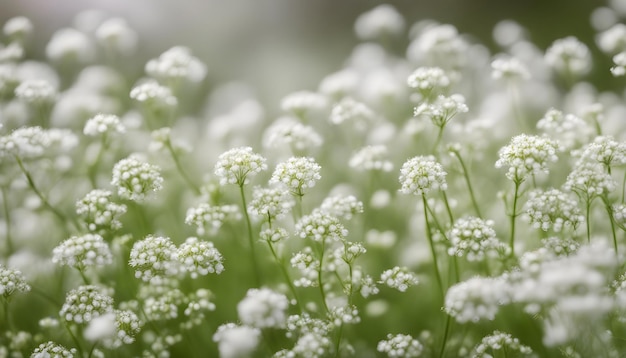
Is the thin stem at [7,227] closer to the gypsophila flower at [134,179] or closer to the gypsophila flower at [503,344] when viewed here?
the gypsophila flower at [134,179]

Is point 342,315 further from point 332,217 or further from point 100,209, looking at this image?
point 100,209

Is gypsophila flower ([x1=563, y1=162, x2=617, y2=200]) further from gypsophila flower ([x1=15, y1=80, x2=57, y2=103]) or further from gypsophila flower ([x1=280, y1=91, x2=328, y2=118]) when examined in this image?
gypsophila flower ([x1=15, y1=80, x2=57, y2=103])

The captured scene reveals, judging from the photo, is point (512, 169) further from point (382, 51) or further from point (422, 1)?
point (422, 1)

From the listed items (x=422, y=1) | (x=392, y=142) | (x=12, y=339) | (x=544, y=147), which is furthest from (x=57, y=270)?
(x=422, y=1)

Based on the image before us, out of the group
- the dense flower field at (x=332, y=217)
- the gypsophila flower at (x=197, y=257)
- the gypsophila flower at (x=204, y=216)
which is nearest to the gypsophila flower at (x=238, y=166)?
the dense flower field at (x=332, y=217)

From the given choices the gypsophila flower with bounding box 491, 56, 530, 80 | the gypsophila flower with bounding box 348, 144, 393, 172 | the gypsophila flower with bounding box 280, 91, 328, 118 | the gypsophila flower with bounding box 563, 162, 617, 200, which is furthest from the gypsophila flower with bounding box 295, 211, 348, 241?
the gypsophila flower with bounding box 491, 56, 530, 80

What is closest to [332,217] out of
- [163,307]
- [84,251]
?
[163,307]
